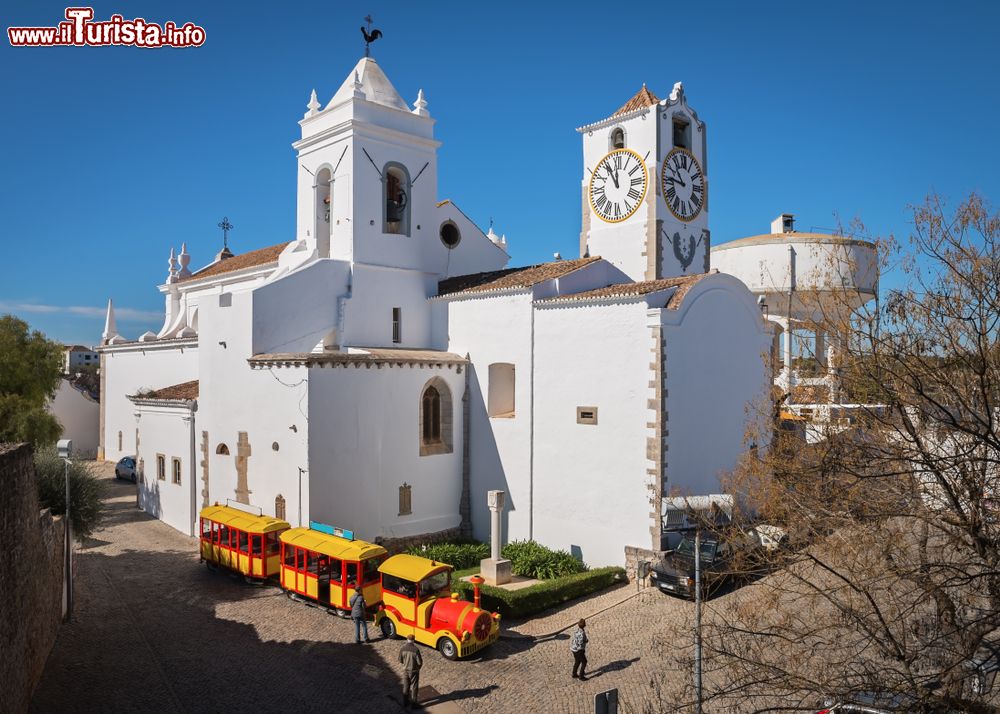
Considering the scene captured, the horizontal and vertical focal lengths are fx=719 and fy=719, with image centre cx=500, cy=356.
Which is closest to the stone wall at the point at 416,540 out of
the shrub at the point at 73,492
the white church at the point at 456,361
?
the white church at the point at 456,361

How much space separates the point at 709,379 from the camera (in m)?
21.0

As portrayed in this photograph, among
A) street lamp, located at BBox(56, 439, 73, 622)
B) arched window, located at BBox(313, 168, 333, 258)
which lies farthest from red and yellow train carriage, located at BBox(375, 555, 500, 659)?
arched window, located at BBox(313, 168, 333, 258)

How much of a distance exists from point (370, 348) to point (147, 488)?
451 inches

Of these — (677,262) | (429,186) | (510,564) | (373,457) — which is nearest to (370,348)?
(373,457)

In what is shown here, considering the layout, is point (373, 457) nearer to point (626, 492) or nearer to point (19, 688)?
point (626, 492)

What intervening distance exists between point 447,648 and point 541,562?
220 inches

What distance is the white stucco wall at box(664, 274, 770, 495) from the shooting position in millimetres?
19578

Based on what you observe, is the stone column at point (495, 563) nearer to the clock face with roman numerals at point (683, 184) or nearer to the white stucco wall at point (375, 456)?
the white stucco wall at point (375, 456)

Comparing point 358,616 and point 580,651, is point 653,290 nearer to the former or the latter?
point 580,651

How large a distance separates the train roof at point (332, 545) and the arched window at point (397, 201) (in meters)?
11.8

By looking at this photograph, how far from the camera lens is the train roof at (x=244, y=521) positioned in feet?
63.5

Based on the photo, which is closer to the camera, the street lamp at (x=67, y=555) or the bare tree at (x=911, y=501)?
the bare tree at (x=911, y=501)

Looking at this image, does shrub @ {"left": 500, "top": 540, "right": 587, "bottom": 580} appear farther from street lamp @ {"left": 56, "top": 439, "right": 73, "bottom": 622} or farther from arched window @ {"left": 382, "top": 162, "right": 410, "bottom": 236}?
arched window @ {"left": 382, "top": 162, "right": 410, "bottom": 236}

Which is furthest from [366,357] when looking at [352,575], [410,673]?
[410,673]
